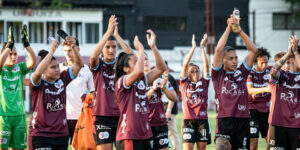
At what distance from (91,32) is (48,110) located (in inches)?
1331

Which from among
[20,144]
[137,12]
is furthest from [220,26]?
[20,144]

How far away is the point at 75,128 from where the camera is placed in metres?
10.4

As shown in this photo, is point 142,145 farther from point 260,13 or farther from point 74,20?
point 260,13

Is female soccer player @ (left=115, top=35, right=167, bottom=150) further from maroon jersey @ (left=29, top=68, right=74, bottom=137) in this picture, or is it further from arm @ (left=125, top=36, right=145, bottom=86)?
maroon jersey @ (left=29, top=68, right=74, bottom=137)

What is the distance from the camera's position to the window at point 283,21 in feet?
171

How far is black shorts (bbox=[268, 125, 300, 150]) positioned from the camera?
9.56 metres

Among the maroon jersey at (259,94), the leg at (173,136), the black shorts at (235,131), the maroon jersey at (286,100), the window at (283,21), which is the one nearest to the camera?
the maroon jersey at (286,100)

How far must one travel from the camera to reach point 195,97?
39.3ft

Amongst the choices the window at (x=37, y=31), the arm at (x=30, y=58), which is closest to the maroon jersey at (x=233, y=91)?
the arm at (x=30, y=58)

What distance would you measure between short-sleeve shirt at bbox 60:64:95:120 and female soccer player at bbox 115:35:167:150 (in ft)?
8.32

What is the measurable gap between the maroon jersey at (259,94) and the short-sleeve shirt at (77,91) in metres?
3.66

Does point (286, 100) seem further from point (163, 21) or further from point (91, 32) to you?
point (163, 21)

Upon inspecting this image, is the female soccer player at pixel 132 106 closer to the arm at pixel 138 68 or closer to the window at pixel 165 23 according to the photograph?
the arm at pixel 138 68

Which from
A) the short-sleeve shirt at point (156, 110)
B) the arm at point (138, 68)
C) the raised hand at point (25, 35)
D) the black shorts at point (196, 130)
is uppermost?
the raised hand at point (25, 35)
